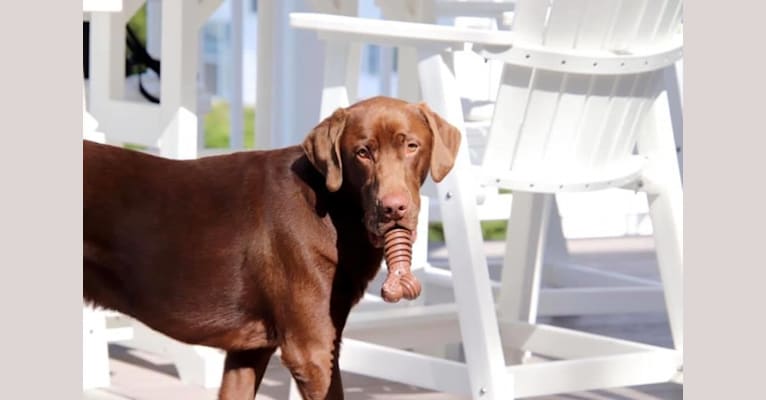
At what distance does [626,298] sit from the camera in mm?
4023

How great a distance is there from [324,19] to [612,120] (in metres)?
0.66

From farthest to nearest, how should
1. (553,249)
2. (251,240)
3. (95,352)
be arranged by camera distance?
1. (553,249)
2. (95,352)
3. (251,240)

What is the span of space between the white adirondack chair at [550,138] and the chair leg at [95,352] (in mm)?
609

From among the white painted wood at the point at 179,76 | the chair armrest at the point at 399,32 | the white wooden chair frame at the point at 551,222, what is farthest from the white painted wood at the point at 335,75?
the white painted wood at the point at 179,76

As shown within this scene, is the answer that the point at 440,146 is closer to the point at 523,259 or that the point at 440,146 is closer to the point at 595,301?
the point at 523,259

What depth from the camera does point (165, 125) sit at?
11.1 ft

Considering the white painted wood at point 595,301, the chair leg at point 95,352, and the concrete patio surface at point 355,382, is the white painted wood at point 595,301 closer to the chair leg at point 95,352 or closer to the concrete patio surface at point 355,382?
the concrete patio surface at point 355,382

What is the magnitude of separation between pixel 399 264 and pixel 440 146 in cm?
24

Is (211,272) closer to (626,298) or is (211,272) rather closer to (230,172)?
(230,172)

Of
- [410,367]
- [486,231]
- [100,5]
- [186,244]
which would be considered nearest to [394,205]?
[186,244]

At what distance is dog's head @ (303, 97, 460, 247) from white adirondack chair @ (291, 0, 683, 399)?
0.40 meters

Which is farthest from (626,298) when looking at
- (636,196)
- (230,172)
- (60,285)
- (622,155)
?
(60,285)

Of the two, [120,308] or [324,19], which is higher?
[324,19]

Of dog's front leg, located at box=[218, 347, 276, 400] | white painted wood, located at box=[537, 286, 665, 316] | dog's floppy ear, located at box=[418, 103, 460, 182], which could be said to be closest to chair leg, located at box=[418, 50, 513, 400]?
dog's floppy ear, located at box=[418, 103, 460, 182]
